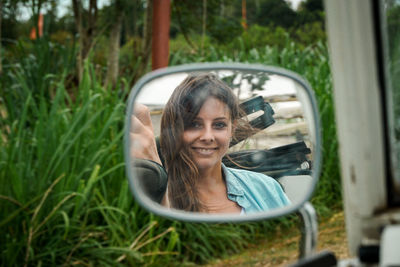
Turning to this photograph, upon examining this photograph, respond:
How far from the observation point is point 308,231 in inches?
39.5

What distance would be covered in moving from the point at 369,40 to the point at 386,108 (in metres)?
0.12

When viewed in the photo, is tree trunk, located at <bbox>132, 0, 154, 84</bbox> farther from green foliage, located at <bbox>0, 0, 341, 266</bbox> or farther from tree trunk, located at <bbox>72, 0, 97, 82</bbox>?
green foliage, located at <bbox>0, 0, 341, 266</bbox>

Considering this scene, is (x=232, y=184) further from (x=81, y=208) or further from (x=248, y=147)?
(x=81, y=208)

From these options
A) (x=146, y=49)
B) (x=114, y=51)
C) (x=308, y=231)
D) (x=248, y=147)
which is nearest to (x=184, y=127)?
(x=248, y=147)

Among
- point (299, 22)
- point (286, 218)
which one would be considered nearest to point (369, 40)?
point (286, 218)

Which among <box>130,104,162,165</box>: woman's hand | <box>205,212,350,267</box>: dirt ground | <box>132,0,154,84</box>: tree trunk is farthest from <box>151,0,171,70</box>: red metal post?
<box>130,104,162,165</box>: woman's hand

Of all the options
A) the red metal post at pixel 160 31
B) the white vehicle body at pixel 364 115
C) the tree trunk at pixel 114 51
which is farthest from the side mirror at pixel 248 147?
the tree trunk at pixel 114 51

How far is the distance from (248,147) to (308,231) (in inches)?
10.8

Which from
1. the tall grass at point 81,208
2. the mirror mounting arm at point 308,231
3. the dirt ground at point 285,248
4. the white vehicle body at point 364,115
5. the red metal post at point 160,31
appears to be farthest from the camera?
the dirt ground at point 285,248

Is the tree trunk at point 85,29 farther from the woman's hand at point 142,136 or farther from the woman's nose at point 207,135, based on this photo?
the woman's nose at point 207,135

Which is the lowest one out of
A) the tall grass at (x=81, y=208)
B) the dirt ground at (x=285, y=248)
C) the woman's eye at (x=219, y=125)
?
the dirt ground at (x=285, y=248)

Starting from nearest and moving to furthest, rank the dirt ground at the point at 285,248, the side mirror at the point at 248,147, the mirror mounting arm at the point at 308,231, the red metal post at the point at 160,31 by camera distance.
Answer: the mirror mounting arm at the point at 308,231
the side mirror at the point at 248,147
the red metal post at the point at 160,31
the dirt ground at the point at 285,248

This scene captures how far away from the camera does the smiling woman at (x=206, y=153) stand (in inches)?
46.7

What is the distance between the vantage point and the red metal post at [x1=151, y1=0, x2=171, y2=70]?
319 centimetres
